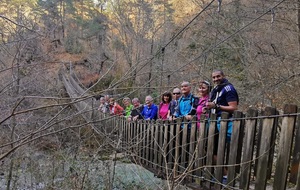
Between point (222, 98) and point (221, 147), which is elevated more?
point (222, 98)

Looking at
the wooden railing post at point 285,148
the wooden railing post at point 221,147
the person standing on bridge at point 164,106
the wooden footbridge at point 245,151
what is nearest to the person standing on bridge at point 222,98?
the wooden footbridge at point 245,151

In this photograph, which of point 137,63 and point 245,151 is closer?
point 137,63

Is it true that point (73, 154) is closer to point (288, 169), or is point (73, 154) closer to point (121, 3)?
point (288, 169)

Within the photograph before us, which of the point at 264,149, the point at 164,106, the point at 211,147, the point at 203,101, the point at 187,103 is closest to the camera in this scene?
the point at 264,149

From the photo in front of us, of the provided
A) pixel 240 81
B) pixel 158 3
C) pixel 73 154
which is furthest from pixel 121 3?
pixel 73 154

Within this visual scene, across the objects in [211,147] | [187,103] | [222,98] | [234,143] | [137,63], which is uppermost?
[137,63]

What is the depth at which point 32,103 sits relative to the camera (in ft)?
21.3

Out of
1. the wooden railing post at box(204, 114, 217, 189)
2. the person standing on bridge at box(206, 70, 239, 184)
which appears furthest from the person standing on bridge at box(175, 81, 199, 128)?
the wooden railing post at box(204, 114, 217, 189)

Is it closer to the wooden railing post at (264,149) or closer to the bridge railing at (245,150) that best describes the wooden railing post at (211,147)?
the bridge railing at (245,150)

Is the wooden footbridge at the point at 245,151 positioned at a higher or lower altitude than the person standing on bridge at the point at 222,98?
lower

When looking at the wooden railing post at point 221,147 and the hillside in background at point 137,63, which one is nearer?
the hillside in background at point 137,63

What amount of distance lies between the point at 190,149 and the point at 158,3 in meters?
12.4

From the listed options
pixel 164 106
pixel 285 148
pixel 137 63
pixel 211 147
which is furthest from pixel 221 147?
pixel 164 106

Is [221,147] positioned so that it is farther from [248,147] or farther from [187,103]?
[187,103]
